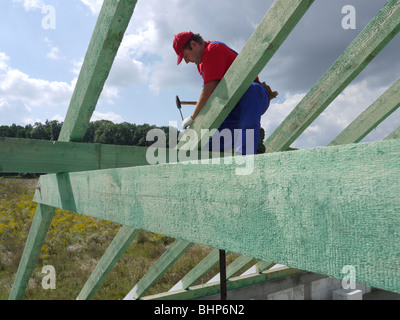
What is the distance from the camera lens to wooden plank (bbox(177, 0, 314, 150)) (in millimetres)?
1480

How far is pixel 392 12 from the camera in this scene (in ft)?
6.57

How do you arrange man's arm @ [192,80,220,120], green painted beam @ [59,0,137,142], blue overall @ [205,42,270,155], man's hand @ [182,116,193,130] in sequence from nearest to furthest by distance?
green painted beam @ [59,0,137,142]
man's arm @ [192,80,220,120]
man's hand @ [182,116,193,130]
blue overall @ [205,42,270,155]

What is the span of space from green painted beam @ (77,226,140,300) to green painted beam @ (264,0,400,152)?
152 centimetres

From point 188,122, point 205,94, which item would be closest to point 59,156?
point 188,122

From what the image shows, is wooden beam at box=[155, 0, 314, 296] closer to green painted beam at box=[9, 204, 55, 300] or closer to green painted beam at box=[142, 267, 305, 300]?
green painted beam at box=[9, 204, 55, 300]

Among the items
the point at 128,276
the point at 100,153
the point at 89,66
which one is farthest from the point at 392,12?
the point at 128,276

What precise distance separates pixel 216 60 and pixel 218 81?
157 mm

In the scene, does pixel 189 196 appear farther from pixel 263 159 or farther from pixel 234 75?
pixel 234 75

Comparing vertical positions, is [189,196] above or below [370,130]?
below

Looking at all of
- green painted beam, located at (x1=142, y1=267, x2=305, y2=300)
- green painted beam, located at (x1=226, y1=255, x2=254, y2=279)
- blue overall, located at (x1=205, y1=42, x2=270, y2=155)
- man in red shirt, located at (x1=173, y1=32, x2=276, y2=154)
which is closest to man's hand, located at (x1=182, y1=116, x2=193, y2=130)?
man in red shirt, located at (x1=173, y1=32, x2=276, y2=154)

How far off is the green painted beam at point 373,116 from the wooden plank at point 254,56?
188 cm

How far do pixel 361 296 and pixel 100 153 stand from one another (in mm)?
6485

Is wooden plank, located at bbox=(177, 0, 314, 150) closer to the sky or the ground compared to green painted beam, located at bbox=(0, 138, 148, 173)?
closer to the sky

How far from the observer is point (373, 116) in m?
3.00
